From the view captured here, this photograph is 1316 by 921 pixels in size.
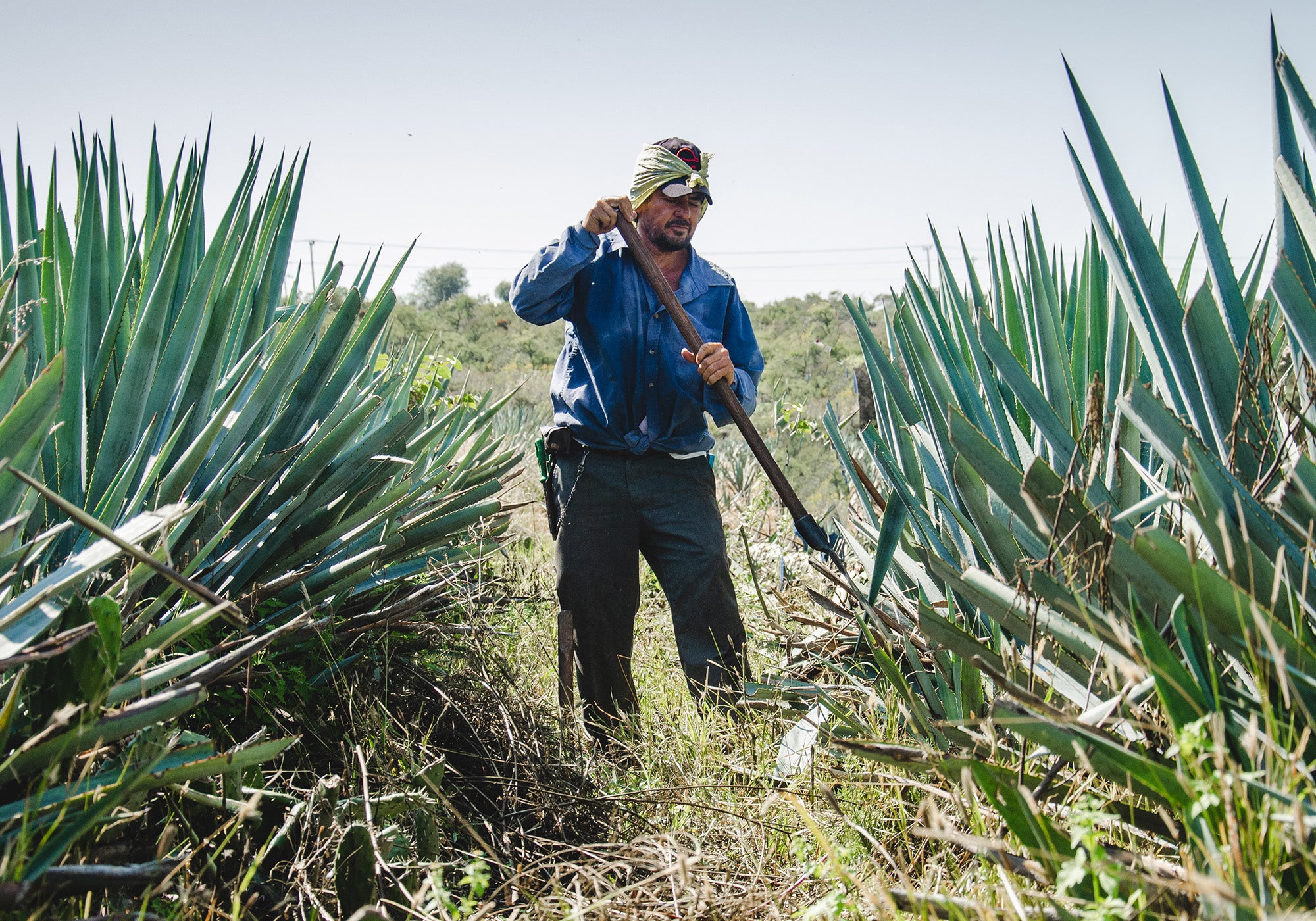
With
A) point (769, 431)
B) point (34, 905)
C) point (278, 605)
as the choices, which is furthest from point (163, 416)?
point (769, 431)

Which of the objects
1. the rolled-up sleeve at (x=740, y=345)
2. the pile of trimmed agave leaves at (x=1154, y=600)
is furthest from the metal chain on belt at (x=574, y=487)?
→ the pile of trimmed agave leaves at (x=1154, y=600)

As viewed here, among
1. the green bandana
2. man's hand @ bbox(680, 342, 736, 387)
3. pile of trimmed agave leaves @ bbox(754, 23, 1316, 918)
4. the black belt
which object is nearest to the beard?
the green bandana

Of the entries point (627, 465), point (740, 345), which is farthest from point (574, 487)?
point (740, 345)

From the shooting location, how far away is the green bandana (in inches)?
129

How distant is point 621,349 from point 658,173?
630 mm

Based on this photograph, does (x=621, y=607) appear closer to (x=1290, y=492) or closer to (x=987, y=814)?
(x=987, y=814)

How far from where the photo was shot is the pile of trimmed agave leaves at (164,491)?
1.33 metres

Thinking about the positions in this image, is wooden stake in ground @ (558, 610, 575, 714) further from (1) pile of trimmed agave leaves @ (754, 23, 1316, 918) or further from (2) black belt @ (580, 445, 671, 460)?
(1) pile of trimmed agave leaves @ (754, 23, 1316, 918)

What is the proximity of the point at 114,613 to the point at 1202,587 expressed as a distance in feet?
4.80

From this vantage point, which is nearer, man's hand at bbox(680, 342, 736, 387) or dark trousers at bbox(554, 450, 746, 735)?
man's hand at bbox(680, 342, 736, 387)

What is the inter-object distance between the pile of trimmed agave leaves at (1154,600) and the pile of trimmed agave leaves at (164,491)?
1.05 metres

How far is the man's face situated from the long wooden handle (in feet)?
0.60

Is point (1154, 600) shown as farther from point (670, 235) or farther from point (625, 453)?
point (670, 235)

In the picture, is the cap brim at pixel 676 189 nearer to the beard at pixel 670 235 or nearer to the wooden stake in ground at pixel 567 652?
the beard at pixel 670 235
